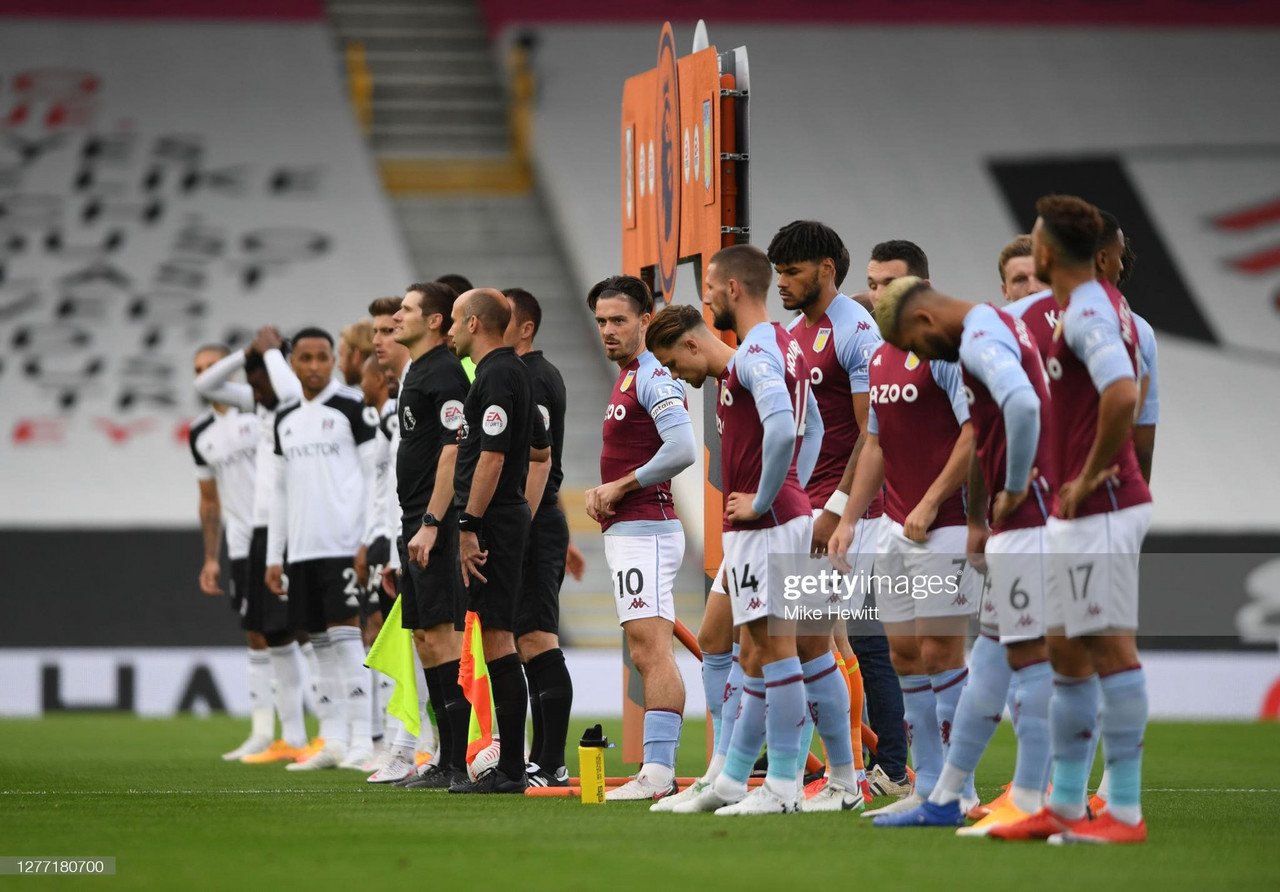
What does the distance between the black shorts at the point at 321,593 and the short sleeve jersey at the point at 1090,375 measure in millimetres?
5785

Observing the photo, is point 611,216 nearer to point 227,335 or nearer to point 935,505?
point 227,335

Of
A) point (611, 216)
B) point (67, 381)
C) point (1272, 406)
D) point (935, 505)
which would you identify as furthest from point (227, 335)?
point (935, 505)

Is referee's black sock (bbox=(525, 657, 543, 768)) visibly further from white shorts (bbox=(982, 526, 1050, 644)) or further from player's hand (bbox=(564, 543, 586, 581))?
white shorts (bbox=(982, 526, 1050, 644))

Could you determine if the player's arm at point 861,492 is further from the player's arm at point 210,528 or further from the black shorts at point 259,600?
the player's arm at point 210,528

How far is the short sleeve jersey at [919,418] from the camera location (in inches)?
295

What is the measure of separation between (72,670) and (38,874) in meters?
11.7

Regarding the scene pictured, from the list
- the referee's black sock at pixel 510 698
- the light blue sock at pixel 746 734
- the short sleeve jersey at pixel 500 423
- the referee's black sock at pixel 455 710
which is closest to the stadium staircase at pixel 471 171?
the referee's black sock at pixel 455 710

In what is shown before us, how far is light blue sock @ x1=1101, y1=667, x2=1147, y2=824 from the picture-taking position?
640 cm

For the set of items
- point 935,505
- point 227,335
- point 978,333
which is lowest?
point 935,505

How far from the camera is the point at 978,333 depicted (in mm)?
6633

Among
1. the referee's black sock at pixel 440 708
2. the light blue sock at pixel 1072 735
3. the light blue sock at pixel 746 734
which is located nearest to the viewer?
the light blue sock at pixel 1072 735

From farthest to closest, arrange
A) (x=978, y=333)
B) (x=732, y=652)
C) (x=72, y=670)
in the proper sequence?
(x=72, y=670) → (x=732, y=652) → (x=978, y=333)

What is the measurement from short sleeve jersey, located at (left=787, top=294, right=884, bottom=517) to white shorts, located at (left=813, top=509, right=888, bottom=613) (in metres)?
0.12

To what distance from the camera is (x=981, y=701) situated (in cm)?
689
